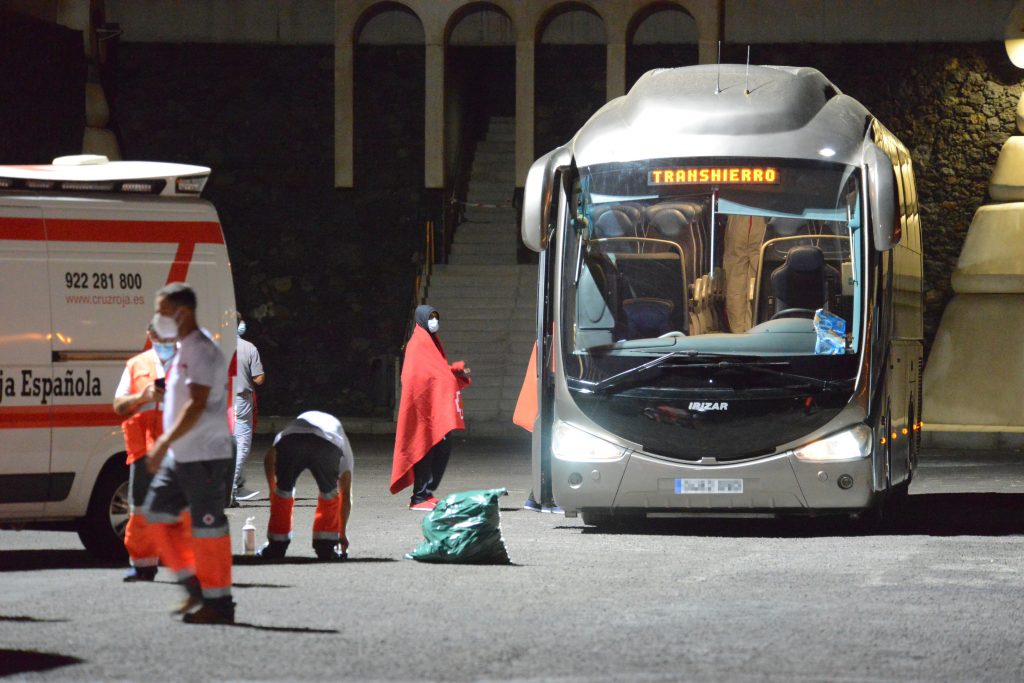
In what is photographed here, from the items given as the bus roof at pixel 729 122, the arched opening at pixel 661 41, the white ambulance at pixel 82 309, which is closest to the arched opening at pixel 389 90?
the arched opening at pixel 661 41

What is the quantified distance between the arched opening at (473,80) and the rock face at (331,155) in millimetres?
831

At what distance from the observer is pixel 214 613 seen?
31.2 ft

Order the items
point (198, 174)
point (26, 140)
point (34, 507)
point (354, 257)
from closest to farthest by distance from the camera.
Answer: point (34, 507) → point (198, 174) → point (26, 140) → point (354, 257)

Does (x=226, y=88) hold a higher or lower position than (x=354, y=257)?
higher

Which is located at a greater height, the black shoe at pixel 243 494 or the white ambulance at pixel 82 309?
the white ambulance at pixel 82 309

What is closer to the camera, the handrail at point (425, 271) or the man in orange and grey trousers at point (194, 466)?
the man in orange and grey trousers at point (194, 466)

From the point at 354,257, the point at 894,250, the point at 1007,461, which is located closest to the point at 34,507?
the point at 894,250

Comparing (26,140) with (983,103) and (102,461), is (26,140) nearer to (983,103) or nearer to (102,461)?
(983,103)

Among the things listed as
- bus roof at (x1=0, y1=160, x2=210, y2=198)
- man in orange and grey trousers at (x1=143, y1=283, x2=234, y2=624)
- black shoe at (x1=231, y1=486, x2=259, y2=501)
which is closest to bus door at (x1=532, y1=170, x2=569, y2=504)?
bus roof at (x1=0, y1=160, x2=210, y2=198)

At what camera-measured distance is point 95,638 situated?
358 inches

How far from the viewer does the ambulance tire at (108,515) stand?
12.3 metres

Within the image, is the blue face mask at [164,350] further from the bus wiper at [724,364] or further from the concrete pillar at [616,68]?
the concrete pillar at [616,68]

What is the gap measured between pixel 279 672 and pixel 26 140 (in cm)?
2421

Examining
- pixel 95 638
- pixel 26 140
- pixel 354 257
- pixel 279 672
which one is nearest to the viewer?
pixel 279 672
